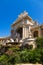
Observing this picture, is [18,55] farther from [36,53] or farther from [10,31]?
[10,31]

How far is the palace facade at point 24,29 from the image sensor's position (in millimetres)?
56600

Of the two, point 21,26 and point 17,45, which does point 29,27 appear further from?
point 17,45

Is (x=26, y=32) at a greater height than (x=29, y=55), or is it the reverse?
(x=26, y=32)

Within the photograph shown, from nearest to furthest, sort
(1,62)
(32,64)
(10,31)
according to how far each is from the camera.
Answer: (32,64) < (1,62) < (10,31)

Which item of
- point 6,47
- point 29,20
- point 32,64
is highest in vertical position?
point 29,20

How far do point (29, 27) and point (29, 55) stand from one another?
21956 millimetres

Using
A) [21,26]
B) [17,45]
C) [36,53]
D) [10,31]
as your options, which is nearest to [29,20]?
[21,26]

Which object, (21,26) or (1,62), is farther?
(21,26)

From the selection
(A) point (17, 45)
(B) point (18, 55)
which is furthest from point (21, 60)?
(A) point (17, 45)

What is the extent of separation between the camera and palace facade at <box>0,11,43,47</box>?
56600 mm

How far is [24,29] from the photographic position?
194ft

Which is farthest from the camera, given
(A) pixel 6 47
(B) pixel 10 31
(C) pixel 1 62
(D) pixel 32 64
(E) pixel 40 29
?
(B) pixel 10 31

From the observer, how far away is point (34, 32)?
58.3m

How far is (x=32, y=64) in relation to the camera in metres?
34.2
